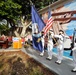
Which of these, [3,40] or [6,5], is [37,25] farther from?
[6,5]

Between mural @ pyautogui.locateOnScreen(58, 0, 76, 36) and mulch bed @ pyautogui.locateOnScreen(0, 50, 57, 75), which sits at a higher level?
mural @ pyautogui.locateOnScreen(58, 0, 76, 36)

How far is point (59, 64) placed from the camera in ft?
38.7

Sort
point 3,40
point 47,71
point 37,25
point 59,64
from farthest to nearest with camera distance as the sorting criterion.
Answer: point 3,40 < point 37,25 < point 59,64 < point 47,71

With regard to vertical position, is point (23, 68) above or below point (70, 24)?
below

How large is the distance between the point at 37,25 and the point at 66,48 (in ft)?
8.30

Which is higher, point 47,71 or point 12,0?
point 12,0

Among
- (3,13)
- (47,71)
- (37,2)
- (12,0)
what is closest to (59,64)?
(47,71)

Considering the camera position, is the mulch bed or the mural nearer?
the mulch bed

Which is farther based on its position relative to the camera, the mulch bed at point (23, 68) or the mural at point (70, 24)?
the mural at point (70, 24)

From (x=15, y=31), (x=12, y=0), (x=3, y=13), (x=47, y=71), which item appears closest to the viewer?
(x=47, y=71)

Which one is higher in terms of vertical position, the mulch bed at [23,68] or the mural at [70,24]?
the mural at [70,24]

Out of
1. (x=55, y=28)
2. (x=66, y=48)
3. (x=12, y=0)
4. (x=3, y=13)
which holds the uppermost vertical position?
(x=12, y=0)

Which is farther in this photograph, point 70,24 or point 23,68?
point 70,24

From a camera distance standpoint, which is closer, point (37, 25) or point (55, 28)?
point (37, 25)
